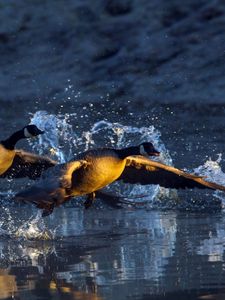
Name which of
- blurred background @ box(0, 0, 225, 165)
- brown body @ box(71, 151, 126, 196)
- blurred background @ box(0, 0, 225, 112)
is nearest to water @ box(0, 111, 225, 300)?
brown body @ box(71, 151, 126, 196)

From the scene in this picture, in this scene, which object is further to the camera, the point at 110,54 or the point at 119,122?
the point at 110,54

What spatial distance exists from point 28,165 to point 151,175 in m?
1.64

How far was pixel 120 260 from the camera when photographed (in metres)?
7.12

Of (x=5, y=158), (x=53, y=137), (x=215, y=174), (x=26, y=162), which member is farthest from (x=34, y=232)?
(x=53, y=137)

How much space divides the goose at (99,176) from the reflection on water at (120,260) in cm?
41

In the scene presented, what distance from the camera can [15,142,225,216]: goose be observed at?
289 inches

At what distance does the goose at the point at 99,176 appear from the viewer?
7348mm

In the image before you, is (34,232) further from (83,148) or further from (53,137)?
(83,148)

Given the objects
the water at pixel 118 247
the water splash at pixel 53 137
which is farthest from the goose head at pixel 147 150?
the water splash at pixel 53 137

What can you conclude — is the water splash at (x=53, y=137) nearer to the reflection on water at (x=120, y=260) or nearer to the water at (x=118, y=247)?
the water at (x=118, y=247)

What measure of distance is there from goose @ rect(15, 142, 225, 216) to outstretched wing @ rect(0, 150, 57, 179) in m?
1.12

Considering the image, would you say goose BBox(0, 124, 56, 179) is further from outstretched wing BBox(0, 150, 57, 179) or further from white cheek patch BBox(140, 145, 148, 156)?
white cheek patch BBox(140, 145, 148, 156)

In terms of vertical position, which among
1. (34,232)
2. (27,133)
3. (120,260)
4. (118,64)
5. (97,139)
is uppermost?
(118,64)

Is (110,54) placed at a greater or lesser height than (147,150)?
greater
